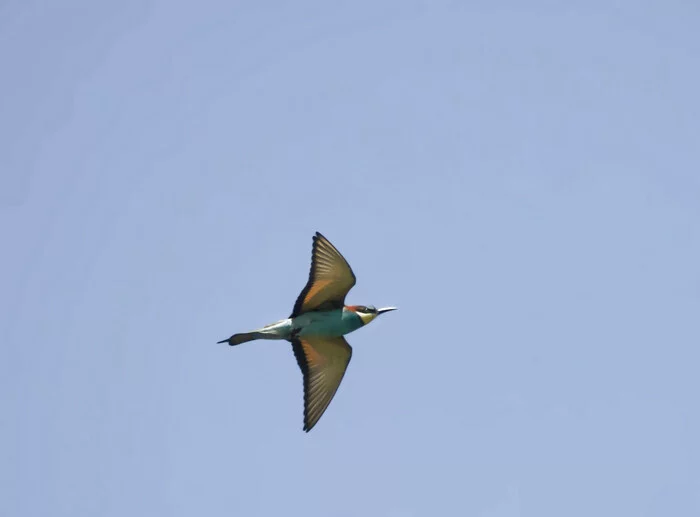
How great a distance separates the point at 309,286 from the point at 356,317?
617 millimetres

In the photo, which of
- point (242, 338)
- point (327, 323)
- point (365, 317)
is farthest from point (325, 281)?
point (242, 338)

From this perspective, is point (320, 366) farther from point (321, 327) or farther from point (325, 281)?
point (325, 281)

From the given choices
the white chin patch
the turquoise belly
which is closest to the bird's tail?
the turquoise belly

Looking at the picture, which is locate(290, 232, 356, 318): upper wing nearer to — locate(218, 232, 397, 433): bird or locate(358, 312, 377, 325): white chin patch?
locate(218, 232, 397, 433): bird

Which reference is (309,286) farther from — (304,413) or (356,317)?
(304,413)

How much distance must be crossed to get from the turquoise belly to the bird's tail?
39cm

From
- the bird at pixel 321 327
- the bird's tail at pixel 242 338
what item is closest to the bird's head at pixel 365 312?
the bird at pixel 321 327

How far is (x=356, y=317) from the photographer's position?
34.1ft

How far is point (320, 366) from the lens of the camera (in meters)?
10.6

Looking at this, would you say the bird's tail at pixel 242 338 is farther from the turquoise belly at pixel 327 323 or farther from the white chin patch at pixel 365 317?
the white chin patch at pixel 365 317

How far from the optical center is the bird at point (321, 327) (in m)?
9.99

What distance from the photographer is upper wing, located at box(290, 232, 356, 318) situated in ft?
32.6

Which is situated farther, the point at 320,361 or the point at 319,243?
the point at 320,361

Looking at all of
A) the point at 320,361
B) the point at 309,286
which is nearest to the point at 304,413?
the point at 320,361
